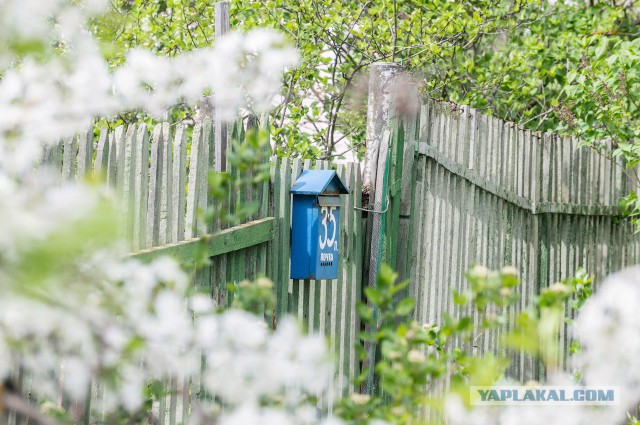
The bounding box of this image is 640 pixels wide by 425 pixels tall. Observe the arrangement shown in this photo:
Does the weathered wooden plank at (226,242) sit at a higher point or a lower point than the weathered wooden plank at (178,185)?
lower

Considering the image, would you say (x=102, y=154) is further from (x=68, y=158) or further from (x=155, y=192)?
(x=155, y=192)

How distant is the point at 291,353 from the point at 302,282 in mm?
2283

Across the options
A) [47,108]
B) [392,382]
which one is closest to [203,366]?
[392,382]

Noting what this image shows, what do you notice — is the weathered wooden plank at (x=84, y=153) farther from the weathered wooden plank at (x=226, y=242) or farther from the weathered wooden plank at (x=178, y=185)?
the weathered wooden plank at (x=178, y=185)

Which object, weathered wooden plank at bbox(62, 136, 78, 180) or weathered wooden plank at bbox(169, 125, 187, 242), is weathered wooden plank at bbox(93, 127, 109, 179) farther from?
weathered wooden plank at bbox(169, 125, 187, 242)

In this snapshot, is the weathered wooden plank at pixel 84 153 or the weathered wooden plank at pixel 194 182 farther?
the weathered wooden plank at pixel 194 182

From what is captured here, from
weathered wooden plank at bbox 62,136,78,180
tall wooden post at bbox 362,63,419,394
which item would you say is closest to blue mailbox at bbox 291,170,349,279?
tall wooden post at bbox 362,63,419,394

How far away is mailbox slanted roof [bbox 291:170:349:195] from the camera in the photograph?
3338 mm

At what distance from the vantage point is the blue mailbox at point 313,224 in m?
3.37

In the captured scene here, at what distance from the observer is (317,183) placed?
3.36 meters

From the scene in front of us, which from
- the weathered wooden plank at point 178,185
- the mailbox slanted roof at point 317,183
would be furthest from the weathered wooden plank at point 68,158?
the mailbox slanted roof at point 317,183

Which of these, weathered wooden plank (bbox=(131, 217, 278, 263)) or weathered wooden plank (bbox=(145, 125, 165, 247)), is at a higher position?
weathered wooden plank (bbox=(145, 125, 165, 247))

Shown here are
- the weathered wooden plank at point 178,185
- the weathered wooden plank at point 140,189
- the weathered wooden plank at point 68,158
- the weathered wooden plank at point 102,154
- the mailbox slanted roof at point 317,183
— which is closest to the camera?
the weathered wooden plank at point 68,158

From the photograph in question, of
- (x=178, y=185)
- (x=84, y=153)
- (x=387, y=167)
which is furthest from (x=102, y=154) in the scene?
(x=387, y=167)
